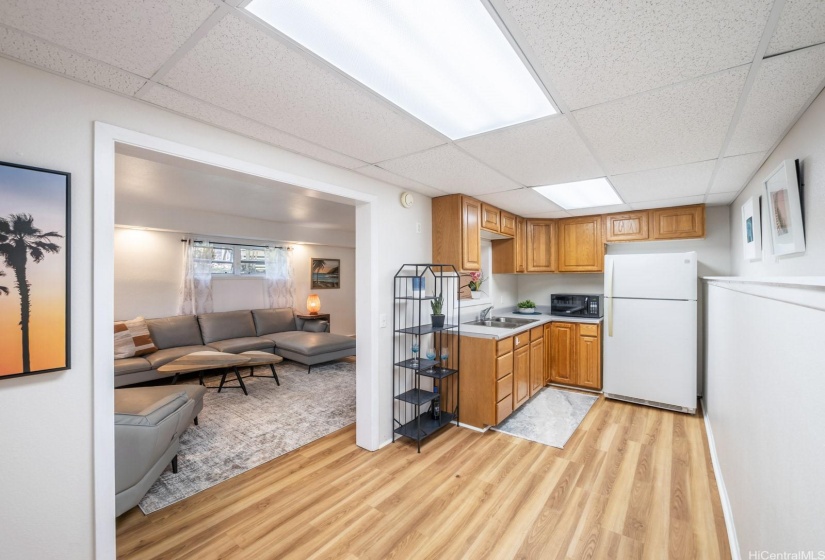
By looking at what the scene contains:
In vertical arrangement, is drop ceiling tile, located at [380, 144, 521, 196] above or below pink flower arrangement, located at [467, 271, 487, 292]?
above

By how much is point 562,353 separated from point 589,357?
1.01 ft

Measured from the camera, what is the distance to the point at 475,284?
4305 mm

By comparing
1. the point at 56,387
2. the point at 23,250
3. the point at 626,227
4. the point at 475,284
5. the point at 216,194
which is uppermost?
the point at 216,194

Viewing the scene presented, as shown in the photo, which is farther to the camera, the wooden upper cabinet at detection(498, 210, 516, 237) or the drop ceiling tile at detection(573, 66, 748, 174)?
the wooden upper cabinet at detection(498, 210, 516, 237)

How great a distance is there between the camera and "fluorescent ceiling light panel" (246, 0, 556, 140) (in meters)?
1.08

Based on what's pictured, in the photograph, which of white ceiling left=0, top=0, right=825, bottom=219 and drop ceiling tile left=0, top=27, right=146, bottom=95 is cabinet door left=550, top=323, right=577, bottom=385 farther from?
drop ceiling tile left=0, top=27, right=146, bottom=95

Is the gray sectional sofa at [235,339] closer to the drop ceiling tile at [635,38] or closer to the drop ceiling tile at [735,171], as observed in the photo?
the drop ceiling tile at [635,38]

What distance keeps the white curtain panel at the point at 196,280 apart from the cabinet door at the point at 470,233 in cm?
458

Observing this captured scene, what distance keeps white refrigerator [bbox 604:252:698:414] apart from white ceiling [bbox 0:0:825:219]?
158cm

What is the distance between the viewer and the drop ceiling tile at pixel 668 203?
357cm

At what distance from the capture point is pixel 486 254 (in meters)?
4.90

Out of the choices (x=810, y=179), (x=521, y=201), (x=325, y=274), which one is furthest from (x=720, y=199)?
(x=325, y=274)

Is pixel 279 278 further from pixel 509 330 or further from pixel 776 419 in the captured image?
pixel 776 419

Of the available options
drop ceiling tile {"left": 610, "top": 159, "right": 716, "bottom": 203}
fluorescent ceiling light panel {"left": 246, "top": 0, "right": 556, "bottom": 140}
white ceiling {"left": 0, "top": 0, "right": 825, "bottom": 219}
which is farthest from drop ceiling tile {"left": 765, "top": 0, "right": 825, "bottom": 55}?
drop ceiling tile {"left": 610, "top": 159, "right": 716, "bottom": 203}
